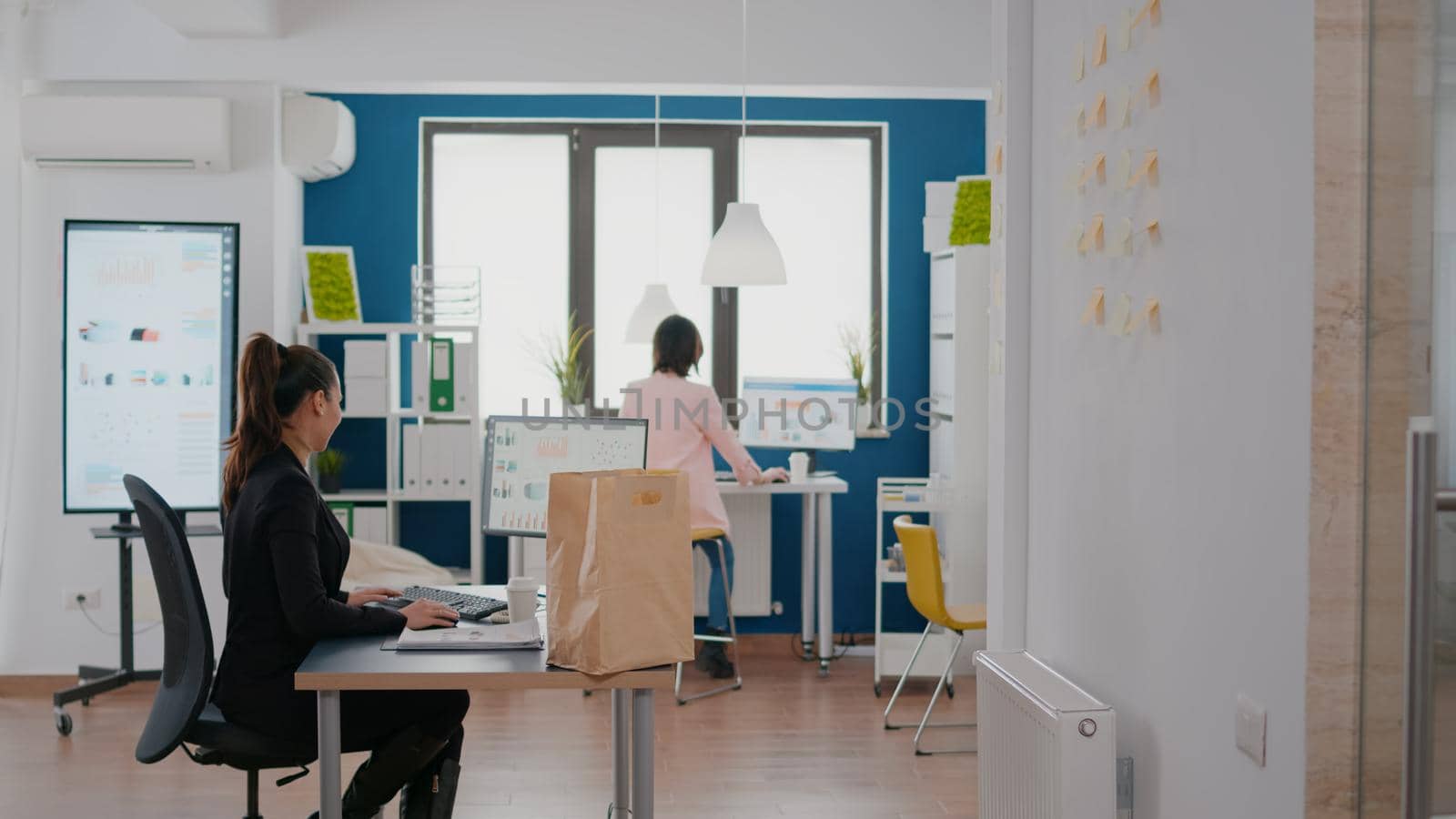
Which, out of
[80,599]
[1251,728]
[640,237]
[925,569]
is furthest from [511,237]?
[1251,728]

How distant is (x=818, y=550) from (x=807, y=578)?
20 centimetres

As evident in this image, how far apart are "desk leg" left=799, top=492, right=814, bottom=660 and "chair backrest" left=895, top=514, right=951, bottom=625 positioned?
1.14 m

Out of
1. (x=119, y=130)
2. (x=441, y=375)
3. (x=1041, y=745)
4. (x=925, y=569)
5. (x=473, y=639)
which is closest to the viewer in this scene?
(x=1041, y=745)

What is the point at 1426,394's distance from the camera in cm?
159

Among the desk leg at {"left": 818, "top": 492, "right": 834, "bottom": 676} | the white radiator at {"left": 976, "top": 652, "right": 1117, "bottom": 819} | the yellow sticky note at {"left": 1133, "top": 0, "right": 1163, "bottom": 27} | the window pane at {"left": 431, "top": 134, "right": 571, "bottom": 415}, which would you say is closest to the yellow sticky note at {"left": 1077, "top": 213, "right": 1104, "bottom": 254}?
the yellow sticky note at {"left": 1133, "top": 0, "right": 1163, "bottom": 27}

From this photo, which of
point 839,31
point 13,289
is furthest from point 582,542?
point 13,289

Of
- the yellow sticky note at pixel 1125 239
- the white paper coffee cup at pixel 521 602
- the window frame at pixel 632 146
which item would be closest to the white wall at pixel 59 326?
the window frame at pixel 632 146

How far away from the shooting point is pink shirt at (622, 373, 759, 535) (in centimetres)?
509

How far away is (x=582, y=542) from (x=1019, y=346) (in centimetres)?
132

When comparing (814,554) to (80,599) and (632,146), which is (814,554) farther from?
(80,599)

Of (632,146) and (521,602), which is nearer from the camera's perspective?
(521,602)

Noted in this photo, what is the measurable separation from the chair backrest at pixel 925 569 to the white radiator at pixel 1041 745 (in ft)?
5.00

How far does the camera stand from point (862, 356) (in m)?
6.06

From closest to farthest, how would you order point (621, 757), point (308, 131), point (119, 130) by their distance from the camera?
point (621, 757) → point (119, 130) → point (308, 131)
